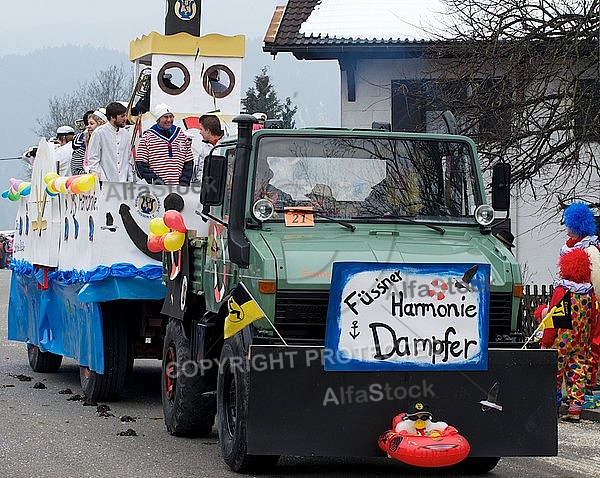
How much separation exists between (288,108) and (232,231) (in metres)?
51.2

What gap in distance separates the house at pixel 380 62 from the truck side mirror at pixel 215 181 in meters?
14.7

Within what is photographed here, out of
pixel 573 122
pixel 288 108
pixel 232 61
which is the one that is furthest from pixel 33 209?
pixel 288 108

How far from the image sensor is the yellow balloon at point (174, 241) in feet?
34.0

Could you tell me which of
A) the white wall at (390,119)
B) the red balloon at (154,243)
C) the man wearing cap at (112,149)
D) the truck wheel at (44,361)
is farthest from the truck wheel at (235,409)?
the white wall at (390,119)

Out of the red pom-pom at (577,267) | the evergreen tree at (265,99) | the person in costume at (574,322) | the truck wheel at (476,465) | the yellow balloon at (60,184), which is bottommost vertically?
the truck wheel at (476,465)

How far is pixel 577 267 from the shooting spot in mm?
11047

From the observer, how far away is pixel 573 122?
54.4 feet

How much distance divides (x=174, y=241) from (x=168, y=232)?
17.8 inches

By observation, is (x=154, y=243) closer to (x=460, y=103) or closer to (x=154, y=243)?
(x=154, y=243)

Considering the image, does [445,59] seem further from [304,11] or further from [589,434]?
[589,434]

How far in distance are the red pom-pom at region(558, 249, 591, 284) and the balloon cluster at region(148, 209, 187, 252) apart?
3.30 m

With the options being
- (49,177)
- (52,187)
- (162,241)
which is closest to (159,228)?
(162,241)

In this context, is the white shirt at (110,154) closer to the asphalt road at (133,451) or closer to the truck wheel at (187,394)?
the asphalt road at (133,451)

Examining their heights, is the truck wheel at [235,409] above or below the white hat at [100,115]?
below
